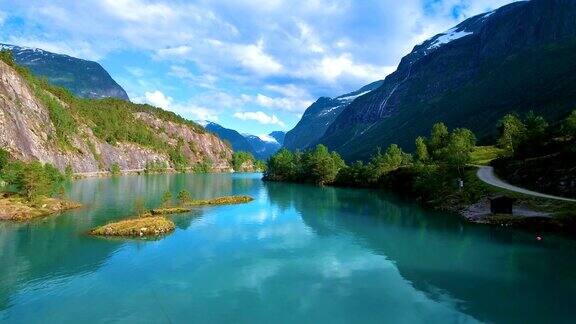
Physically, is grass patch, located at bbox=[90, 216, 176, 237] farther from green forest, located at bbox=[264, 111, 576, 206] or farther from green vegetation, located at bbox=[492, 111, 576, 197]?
green vegetation, located at bbox=[492, 111, 576, 197]

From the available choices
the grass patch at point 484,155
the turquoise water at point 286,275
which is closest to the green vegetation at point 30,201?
the turquoise water at point 286,275

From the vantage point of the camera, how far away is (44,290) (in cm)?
3697

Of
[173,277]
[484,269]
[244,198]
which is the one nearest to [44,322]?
[173,277]

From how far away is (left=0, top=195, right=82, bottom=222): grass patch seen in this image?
70.1 metres

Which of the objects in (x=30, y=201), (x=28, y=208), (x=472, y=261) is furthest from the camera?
(x=30, y=201)

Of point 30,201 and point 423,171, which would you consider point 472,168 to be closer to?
point 423,171

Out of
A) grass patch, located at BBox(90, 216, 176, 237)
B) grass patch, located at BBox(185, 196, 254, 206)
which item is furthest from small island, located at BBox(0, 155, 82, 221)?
grass patch, located at BBox(185, 196, 254, 206)

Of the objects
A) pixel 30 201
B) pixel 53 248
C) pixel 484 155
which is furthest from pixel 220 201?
pixel 484 155

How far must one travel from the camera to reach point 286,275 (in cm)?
4325

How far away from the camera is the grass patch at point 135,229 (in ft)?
192

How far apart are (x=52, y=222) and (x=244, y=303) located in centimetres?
4663

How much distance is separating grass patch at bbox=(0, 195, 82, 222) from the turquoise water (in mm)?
4920

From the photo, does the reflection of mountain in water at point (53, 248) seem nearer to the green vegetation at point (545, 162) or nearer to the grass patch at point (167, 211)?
the grass patch at point (167, 211)

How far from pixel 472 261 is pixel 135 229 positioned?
4329 cm
